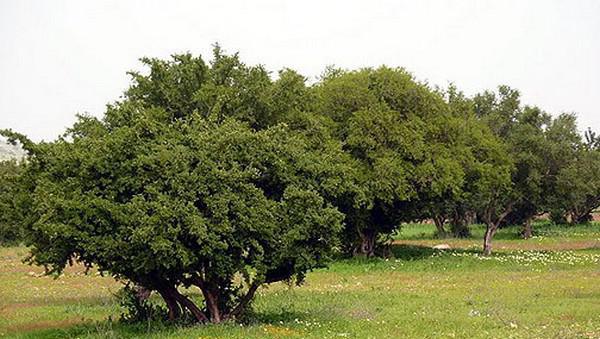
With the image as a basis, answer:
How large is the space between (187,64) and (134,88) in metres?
2.59

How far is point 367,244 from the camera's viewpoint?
161 feet

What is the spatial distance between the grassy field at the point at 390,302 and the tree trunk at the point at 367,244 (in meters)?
1.89

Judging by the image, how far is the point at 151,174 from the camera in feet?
68.2

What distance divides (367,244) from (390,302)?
67.3ft

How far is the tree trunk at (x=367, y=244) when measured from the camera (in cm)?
4893

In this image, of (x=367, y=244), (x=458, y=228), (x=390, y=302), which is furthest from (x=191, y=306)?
(x=458, y=228)

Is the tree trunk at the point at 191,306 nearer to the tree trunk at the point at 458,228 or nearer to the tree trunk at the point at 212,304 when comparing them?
the tree trunk at the point at 212,304

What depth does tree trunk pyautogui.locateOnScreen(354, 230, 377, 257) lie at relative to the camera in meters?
48.9

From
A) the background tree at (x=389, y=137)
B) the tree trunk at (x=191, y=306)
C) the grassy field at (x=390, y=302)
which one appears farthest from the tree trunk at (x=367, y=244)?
the tree trunk at (x=191, y=306)

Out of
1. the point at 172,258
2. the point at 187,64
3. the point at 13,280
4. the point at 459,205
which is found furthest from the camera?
the point at 459,205

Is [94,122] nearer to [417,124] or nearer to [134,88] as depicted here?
[134,88]

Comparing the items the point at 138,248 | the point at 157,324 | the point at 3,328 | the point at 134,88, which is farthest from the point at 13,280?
the point at 138,248

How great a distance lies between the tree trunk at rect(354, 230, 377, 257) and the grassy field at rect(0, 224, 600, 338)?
1.89m

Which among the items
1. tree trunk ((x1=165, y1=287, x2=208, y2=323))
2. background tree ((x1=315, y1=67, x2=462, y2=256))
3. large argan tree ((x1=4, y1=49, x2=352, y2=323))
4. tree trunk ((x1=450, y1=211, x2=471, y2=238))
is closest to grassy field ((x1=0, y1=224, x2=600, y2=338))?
tree trunk ((x1=165, y1=287, x2=208, y2=323))
